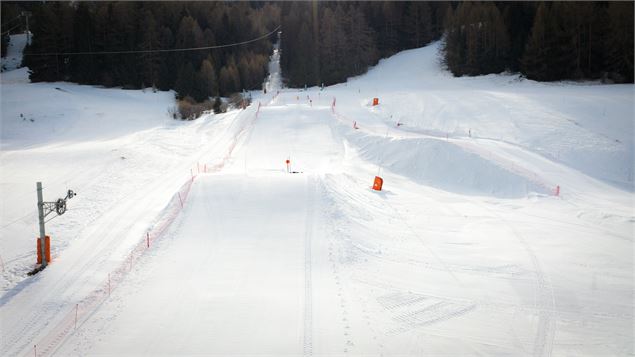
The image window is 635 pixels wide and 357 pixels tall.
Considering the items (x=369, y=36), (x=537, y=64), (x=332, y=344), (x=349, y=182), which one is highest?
(x=369, y=36)

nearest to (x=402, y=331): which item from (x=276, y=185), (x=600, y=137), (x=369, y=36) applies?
(x=276, y=185)

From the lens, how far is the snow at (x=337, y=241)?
1059cm

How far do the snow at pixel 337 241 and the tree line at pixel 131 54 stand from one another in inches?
1094

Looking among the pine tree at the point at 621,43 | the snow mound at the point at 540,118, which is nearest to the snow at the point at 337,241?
the snow mound at the point at 540,118

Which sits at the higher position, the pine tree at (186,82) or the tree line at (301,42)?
the tree line at (301,42)

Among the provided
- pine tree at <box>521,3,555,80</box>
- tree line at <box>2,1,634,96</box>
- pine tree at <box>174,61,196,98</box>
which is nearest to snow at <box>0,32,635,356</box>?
pine tree at <box>521,3,555,80</box>

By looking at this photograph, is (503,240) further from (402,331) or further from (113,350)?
(113,350)

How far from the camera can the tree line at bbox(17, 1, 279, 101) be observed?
195ft

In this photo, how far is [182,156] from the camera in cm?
2855

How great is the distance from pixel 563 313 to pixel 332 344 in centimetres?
589

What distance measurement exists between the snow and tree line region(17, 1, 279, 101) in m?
27.8

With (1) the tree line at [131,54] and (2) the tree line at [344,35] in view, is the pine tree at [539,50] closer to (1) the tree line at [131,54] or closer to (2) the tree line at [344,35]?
(2) the tree line at [344,35]

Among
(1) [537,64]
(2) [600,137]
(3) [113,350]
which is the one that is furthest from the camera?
(1) [537,64]

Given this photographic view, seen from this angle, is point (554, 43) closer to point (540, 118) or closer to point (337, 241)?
point (540, 118)
